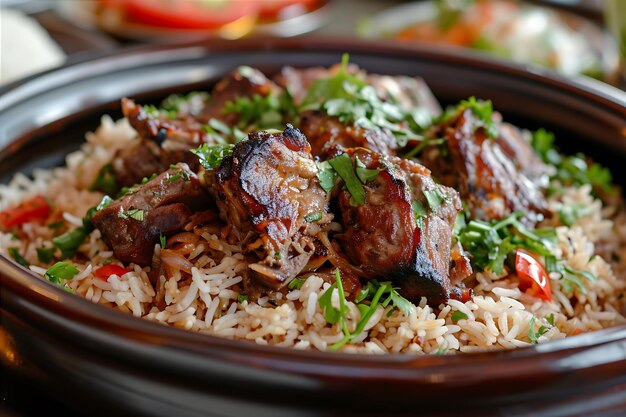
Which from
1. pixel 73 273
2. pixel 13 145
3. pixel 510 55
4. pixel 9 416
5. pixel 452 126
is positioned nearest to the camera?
pixel 9 416

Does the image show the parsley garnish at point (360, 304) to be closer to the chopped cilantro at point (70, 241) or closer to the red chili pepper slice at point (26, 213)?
the chopped cilantro at point (70, 241)

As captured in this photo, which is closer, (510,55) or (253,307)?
(253,307)

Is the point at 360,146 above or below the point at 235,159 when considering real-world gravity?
below

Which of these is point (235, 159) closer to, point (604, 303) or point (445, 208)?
point (445, 208)

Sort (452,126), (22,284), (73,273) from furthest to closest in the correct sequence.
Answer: (452,126) → (73,273) → (22,284)

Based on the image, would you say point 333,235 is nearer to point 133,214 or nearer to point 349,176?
point 349,176

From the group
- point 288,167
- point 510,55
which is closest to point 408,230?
point 288,167
